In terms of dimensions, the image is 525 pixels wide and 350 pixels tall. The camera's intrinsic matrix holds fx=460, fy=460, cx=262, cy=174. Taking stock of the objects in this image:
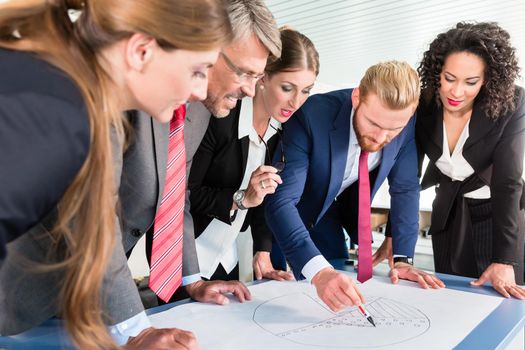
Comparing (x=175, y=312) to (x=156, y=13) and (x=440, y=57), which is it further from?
(x=440, y=57)

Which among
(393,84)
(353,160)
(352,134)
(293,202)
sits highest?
(393,84)

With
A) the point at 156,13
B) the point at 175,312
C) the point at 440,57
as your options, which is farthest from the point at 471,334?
the point at 440,57

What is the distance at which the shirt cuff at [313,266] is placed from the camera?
1418 millimetres

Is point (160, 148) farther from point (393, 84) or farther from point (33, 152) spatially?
point (393, 84)

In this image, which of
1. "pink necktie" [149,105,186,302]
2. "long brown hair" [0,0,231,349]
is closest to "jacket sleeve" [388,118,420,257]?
"pink necktie" [149,105,186,302]

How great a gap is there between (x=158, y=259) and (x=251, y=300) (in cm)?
29

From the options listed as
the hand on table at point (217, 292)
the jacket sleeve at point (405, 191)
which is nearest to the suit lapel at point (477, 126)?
the jacket sleeve at point (405, 191)

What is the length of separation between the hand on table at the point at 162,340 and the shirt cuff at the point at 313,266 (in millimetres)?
546

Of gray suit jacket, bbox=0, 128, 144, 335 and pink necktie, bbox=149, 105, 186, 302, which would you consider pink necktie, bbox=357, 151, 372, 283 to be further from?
gray suit jacket, bbox=0, 128, 144, 335

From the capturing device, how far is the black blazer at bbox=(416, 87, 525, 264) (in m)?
1.72

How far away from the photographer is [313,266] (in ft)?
4.70

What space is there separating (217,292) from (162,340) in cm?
40


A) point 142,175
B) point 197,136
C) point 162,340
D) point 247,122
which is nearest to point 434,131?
point 247,122

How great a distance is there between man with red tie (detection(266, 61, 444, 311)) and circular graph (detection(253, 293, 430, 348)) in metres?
0.12
